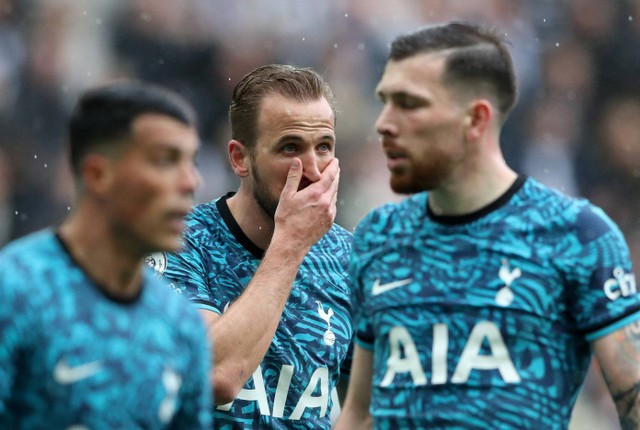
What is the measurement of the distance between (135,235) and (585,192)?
652cm

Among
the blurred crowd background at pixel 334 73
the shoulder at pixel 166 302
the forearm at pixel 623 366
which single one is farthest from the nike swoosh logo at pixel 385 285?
the blurred crowd background at pixel 334 73

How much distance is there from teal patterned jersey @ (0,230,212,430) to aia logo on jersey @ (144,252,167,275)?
1722mm

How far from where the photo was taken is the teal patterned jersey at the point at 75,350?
8.86 ft

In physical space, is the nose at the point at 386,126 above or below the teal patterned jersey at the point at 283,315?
above

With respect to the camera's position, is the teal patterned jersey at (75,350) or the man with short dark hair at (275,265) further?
the man with short dark hair at (275,265)

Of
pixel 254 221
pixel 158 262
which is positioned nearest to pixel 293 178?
pixel 254 221

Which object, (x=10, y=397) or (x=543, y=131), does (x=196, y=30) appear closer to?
(x=543, y=131)

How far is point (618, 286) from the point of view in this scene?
340 centimetres

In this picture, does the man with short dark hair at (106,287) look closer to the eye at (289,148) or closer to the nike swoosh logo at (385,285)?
the nike swoosh logo at (385,285)

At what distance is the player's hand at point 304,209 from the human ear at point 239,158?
287 millimetres

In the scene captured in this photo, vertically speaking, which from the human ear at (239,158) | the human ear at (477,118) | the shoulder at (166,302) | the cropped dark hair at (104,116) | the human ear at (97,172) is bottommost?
the shoulder at (166,302)

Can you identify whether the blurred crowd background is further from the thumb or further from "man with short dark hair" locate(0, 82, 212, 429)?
"man with short dark hair" locate(0, 82, 212, 429)

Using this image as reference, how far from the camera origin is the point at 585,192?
894cm

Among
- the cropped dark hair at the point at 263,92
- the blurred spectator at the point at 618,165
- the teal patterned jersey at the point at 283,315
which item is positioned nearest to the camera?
the teal patterned jersey at the point at 283,315
